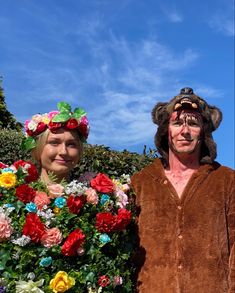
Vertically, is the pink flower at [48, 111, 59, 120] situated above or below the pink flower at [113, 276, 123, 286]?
above

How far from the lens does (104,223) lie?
3121 mm

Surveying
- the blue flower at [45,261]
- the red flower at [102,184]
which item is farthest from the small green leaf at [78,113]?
the blue flower at [45,261]

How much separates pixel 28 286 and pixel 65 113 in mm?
1139

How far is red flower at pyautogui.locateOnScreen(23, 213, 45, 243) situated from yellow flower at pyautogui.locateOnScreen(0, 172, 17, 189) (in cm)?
27

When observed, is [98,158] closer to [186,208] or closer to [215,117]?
[215,117]

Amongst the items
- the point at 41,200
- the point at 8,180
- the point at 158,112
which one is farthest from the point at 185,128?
the point at 8,180

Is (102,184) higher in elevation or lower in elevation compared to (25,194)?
higher

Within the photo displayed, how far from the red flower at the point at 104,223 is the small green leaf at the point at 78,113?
0.72m

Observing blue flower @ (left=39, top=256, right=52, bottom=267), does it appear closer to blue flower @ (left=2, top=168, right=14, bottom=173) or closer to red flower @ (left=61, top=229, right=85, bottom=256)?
red flower @ (left=61, top=229, right=85, bottom=256)

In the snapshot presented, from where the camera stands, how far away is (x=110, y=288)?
3.10m

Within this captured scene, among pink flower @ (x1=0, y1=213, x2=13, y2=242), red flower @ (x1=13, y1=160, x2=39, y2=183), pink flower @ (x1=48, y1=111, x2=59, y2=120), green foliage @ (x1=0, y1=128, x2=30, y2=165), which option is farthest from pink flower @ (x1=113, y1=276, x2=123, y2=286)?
green foliage @ (x1=0, y1=128, x2=30, y2=165)

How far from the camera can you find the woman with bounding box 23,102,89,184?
3.38 meters

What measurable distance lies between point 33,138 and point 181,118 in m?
0.98

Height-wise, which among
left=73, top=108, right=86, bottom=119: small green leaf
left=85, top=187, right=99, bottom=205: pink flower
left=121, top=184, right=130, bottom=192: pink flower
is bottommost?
left=85, top=187, right=99, bottom=205: pink flower
